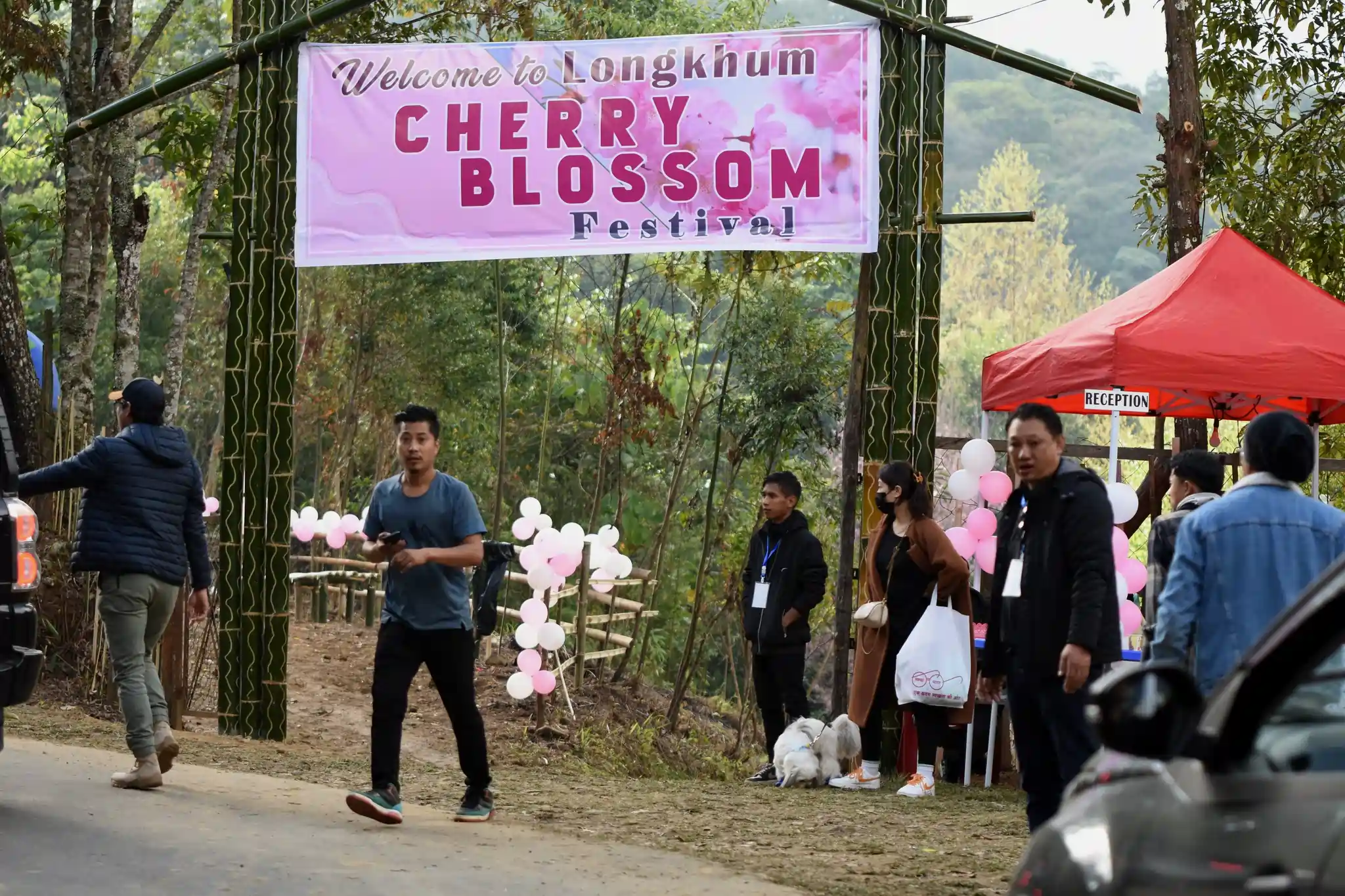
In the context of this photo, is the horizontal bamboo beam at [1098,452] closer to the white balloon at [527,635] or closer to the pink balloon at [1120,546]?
the pink balloon at [1120,546]

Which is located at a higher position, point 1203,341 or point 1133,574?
point 1203,341

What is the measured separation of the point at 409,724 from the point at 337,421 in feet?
40.3

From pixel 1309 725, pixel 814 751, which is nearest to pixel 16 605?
pixel 814 751

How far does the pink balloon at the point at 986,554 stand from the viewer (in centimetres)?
945

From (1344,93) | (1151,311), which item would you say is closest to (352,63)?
(1151,311)

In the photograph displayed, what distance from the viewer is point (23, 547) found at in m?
6.20

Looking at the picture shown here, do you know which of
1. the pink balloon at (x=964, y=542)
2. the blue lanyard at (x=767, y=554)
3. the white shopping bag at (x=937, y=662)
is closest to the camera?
the white shopping bag at (x=937, y=662)

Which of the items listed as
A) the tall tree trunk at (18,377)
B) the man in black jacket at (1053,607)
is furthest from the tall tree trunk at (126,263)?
the man in black jacket at (1053,607)

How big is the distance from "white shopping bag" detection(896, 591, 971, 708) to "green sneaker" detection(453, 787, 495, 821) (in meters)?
2.52

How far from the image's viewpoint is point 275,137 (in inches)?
384

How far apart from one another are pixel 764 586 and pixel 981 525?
1256mm

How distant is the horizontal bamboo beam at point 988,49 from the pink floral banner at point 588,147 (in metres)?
0.15

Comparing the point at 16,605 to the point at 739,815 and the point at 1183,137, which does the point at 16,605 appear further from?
the point at 1183,137

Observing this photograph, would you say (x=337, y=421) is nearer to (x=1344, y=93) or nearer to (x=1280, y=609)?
(x=1344, y=93)
